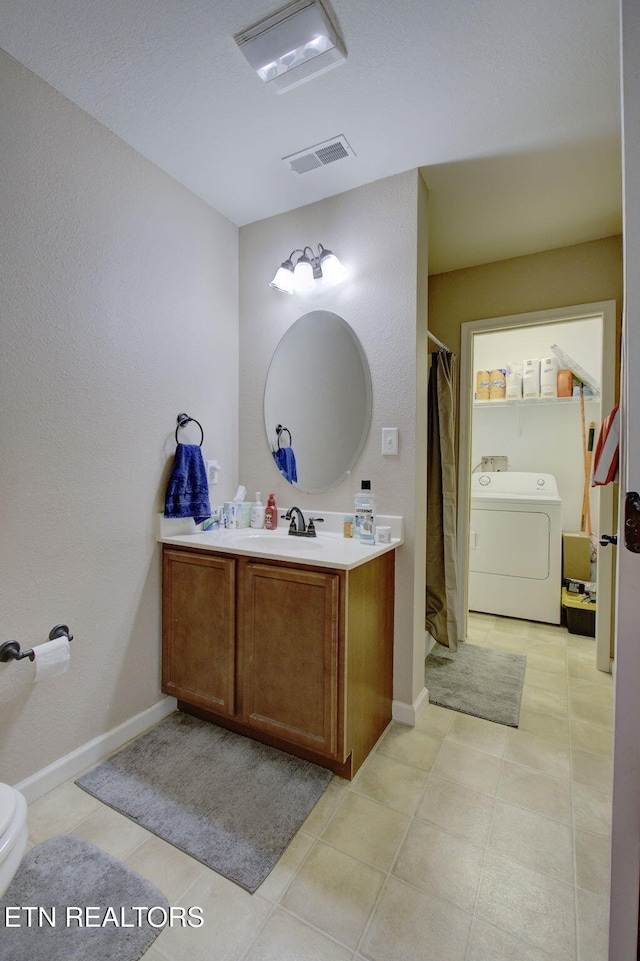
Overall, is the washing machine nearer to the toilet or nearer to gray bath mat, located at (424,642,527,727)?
gray bath mat, located at (424,642,527,727)

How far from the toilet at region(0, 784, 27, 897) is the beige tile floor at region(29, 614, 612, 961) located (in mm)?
446

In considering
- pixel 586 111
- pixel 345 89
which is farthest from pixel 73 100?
pixel 586 111

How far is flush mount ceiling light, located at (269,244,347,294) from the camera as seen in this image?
6.56 feet

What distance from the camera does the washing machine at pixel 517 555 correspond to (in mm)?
3090

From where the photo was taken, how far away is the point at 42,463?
1.48 meters

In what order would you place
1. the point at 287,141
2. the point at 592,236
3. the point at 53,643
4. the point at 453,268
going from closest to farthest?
the point at 53,643 → the point at 287,141 → the point at 592,236 → the point at 453,268

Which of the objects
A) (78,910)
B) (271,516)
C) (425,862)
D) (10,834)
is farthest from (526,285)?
(78,910)

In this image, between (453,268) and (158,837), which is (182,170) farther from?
(158,837)

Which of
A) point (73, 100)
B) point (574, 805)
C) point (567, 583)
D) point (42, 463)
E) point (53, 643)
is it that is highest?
point (73, 100)

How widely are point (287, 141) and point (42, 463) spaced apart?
1.64 m

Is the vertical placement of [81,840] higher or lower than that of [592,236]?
lower

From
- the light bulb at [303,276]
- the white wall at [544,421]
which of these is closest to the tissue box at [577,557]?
the white wall at [544,421]

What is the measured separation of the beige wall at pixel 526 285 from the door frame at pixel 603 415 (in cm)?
6

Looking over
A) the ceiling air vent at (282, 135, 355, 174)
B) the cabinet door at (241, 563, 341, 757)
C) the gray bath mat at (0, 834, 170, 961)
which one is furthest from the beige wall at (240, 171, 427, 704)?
the gray bath mat at (0, 834, 170, 961)
